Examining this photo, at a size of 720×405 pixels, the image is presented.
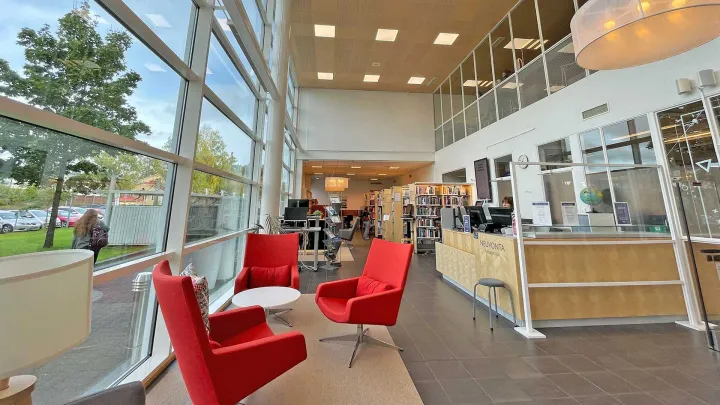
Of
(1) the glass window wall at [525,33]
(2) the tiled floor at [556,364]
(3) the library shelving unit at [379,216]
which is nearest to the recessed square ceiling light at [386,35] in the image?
(1) the glass window wall at [525,33]

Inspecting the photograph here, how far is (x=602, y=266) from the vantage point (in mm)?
3000

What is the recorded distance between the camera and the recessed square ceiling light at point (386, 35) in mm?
6980

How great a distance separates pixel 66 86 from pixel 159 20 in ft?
3.60

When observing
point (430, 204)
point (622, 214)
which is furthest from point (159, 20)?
point (430, 204)

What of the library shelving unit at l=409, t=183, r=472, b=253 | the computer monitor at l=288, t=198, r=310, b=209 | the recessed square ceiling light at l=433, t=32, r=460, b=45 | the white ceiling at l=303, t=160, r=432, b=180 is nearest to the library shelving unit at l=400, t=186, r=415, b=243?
the library shelving unit at l=409, t=183, r=472, b=253

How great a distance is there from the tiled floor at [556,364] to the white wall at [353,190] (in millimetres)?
14140

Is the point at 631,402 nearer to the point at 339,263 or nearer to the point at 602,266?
the point at 602,266

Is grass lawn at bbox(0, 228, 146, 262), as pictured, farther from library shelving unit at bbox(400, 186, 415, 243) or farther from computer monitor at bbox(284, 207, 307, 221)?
library shelving unit at bbox(400, 186, 415, 243)

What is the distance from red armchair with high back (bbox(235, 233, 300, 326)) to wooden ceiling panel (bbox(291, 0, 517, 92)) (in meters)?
5.86

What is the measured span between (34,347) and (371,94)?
435 inches

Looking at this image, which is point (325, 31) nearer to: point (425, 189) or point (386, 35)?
point (386, 35)

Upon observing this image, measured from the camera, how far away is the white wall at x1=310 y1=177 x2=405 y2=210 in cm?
1700

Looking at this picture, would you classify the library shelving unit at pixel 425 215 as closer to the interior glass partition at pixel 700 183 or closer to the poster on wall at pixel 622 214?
the poster on wall at pixel 622 214

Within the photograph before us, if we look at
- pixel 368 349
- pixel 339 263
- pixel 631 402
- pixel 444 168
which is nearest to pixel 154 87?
pixel 368 349
